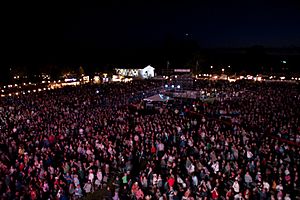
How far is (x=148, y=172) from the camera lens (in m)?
11.0

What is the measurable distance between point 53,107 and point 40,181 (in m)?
13.0

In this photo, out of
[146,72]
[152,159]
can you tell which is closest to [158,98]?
[152,159]

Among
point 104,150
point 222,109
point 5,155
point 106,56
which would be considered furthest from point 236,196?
point 106,56

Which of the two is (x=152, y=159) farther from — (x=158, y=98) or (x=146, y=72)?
(x=146, y=72)

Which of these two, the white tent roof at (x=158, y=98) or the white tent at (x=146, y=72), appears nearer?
the white tent roof at (x=158, y=98)

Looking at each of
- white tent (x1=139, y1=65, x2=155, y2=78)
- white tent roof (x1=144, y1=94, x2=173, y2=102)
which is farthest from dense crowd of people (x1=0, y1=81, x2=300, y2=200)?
white tent (x1=139, y1=65, x2=155, y2=78)

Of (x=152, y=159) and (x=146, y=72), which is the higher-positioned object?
(x=146, y=72)

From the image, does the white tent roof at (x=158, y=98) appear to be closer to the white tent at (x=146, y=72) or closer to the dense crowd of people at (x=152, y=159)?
the dense crowd of people at (x=152, y=159)

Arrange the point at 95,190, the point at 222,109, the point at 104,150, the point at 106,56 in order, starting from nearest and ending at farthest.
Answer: the point at 95,190 < the point at 104,150 < the point at 222,109 < the point at 106,56

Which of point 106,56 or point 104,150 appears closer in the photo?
point 104,150

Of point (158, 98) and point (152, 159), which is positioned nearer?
point (152, 159)

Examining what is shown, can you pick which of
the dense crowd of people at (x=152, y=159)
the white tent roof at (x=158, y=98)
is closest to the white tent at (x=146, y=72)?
the white tent roof at (x=158, y=98)

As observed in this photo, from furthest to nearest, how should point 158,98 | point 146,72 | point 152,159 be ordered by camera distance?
point 146,72, point 158,98, point 152,159

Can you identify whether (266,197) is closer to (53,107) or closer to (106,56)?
(53,107)
